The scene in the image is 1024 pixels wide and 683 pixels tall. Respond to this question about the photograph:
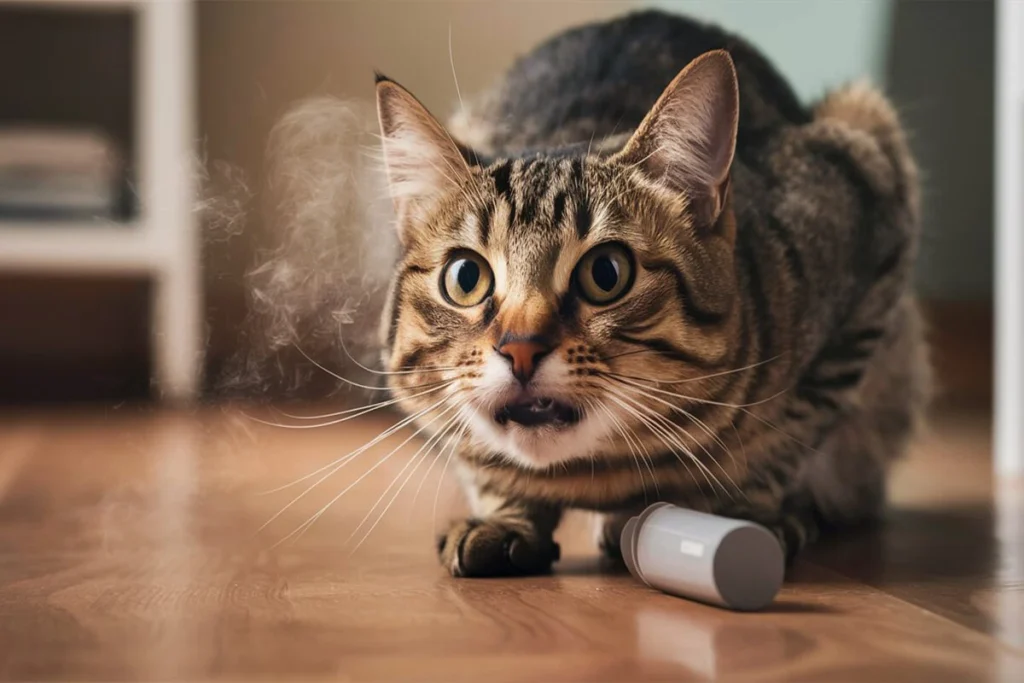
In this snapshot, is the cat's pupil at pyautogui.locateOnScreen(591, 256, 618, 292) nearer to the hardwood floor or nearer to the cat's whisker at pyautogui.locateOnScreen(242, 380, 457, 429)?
the cat's whisker at pyautogui.locateOnScreen(242, 380, 457, 429)

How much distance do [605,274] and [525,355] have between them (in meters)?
0.12

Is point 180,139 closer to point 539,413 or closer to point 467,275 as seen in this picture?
point 467,275

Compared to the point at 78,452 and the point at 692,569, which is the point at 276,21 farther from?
the point at 692,569

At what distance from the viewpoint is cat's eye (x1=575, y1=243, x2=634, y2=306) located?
1.03m

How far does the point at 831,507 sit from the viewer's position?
1.40 meters

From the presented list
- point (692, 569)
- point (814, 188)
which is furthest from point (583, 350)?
point (814, 188)

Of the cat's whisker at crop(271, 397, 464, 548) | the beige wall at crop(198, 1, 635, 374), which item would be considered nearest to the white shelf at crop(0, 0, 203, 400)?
the beige wall at crop(198, 1, 635, 374)

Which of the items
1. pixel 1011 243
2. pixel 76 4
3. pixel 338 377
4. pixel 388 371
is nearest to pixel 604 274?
pixel 388 371

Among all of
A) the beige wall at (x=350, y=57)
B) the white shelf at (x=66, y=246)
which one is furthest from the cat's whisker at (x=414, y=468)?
the white shelf at (x=66, y=246)

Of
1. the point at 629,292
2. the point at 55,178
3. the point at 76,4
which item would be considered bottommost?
the point at 629,292

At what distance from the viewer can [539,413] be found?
1.01 metres

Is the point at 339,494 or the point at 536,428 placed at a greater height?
the point at 536,428

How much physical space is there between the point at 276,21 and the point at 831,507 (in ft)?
3.14

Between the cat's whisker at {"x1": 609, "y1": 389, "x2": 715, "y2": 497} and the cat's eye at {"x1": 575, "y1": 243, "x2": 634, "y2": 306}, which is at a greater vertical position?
the cat's eye at {"x1": 575, "y1": 243, "x2": 634, "y2": 306}
